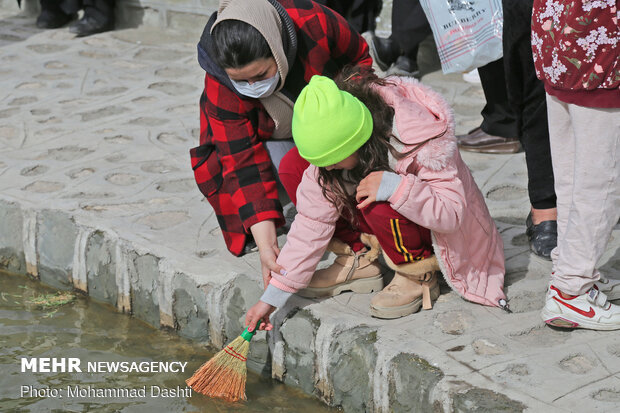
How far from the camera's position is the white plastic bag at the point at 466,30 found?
12.7 ft

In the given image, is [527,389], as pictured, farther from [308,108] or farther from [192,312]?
[192,312]

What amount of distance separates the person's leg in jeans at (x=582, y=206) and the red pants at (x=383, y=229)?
16.1 inches

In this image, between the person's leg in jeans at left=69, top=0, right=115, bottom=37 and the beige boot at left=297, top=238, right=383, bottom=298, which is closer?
the beige boot at left=297, top=238, right=383, bottom=298

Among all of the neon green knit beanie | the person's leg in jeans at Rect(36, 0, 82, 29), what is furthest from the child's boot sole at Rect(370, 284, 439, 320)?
the person's leg in jeans at Rect(36, 0, 82, 29)

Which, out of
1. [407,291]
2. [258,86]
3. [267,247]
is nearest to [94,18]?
[258,86]

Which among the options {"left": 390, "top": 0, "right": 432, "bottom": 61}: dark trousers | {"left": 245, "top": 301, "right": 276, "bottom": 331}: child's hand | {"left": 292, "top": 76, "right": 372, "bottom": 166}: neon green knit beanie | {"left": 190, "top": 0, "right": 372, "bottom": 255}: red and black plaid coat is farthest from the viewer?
{"left": 390, "top": 0, "right": 432, "bottom": 61}: dark trousers

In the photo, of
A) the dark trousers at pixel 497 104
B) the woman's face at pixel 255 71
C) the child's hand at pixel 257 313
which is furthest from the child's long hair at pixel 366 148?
the dark trousers at pixel 497 104

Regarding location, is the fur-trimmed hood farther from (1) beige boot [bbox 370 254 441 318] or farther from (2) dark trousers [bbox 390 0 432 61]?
(2) dark trousers [bbox 390 0 432 61]

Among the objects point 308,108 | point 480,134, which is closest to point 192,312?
point 308,108

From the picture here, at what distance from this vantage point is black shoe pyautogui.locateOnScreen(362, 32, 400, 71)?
5.25m

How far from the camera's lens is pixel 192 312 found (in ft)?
10.3

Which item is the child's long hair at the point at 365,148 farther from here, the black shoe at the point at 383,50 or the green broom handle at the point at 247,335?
the black shoe at the point at 383,50

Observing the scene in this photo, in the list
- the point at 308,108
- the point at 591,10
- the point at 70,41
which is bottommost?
the point at 70,41

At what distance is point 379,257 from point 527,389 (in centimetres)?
96
